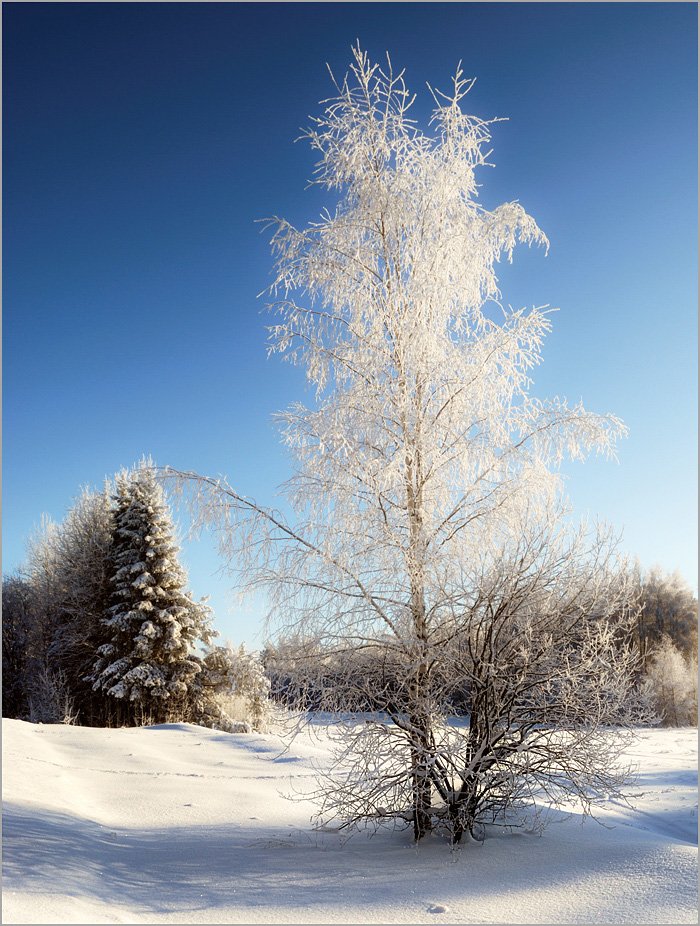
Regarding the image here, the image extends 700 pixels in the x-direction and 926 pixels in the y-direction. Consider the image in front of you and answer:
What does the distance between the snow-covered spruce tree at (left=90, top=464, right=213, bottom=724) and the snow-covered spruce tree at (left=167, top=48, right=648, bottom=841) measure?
13.2 meters

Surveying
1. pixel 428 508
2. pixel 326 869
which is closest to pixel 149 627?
pixel 326 869

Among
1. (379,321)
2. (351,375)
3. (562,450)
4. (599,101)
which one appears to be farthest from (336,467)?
(599,101)

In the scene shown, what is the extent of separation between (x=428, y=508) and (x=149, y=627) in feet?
48.0

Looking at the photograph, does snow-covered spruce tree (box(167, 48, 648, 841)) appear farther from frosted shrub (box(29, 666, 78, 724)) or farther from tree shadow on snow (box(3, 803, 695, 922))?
frosted shrub (box(29, 666, 78, 724))

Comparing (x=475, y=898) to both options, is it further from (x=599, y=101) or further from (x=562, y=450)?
(x=599, y=101)

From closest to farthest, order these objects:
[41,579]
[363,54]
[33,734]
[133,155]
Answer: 1. [363,54]
2. [133,155]
3. [33,734]
4. [41,579]

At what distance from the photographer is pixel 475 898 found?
416cm

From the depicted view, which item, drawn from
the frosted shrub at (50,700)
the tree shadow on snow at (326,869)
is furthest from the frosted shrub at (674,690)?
the tree shadow on snow at (326,869)

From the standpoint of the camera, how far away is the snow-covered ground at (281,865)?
3.96 meters

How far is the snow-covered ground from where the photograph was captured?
156 inches

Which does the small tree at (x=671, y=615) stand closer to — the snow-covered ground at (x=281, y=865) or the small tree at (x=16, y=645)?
the snow-covered ground at (x=281, y=865)

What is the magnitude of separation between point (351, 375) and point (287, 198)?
7.36ft

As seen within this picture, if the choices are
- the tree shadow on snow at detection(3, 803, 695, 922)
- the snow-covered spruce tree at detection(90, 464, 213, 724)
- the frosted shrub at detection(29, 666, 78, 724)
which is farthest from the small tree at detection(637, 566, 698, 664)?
the tree shadow on snow at detection(3, 803, 695, 922)

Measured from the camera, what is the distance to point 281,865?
5074 mm
